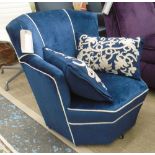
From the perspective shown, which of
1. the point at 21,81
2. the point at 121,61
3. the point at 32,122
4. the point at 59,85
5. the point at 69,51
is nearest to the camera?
the point at 59,85

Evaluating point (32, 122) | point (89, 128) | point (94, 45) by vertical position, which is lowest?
point (32, 122)

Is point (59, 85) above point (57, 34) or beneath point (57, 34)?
beneath

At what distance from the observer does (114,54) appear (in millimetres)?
1487

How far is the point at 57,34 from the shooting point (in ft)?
5.07

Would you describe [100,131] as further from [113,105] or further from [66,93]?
[66,93]

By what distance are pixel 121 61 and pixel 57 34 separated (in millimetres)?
431

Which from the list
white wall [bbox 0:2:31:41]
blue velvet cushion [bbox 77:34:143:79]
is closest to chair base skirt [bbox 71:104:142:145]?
blue velvet cushion [bbox 77:34:143:79]

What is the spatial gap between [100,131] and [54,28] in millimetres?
683

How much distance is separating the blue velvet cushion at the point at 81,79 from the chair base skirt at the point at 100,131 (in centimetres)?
15

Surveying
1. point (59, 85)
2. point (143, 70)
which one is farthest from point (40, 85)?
point (143, 70)

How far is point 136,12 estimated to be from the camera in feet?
6.74

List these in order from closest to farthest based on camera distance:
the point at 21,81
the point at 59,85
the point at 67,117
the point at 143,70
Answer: the point at 59,85 → the point at 67,117 → the point at 143,70 → the point at 21,81

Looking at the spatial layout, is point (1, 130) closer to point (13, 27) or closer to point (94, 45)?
point (13, 27)

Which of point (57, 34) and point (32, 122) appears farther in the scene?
point (32, 122)
